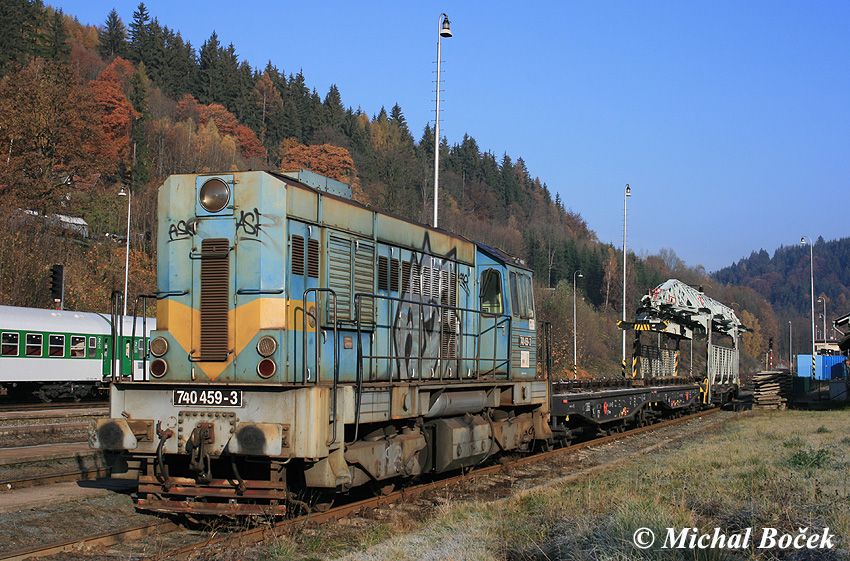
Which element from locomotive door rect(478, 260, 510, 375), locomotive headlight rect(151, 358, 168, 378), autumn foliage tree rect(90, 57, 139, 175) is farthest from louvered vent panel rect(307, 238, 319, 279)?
autumn foliage tree rect(90, 57, 139, 175)

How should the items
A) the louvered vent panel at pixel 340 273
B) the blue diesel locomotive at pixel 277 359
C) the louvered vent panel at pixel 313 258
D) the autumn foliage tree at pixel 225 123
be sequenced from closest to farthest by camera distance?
the blue diesel locomotive at pixel 277 359, the louvered vent panel at pixel 313 258, the louvered vent panel at pixel 340 273, the autumn foliage tree at pixel 225 123

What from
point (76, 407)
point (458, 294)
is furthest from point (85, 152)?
point (458, 294)

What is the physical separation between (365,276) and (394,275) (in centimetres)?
77

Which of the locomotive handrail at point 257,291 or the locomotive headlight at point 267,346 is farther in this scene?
the locomotive handrail at point 257,291

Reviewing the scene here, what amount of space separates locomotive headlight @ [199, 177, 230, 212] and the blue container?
3443 centimetres

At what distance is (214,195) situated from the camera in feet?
32.4

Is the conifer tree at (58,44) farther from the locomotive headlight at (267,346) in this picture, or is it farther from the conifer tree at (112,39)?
the locomotive headlight at (267,346)

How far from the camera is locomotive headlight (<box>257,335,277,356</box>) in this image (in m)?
9.30

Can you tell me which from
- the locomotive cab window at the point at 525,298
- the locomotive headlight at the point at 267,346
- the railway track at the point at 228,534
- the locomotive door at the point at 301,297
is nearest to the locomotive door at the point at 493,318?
the locomotive cab window at the point at 525,298

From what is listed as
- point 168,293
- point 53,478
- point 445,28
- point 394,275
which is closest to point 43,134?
point 445,28

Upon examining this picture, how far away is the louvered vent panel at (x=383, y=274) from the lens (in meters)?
11.2

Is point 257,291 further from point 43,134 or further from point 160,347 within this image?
point 43,134

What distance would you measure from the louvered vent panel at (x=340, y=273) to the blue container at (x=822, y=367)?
108ft

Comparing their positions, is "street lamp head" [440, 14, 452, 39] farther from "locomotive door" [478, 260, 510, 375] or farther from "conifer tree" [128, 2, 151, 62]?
"conifer tree" [128, 2, 151, 62]
